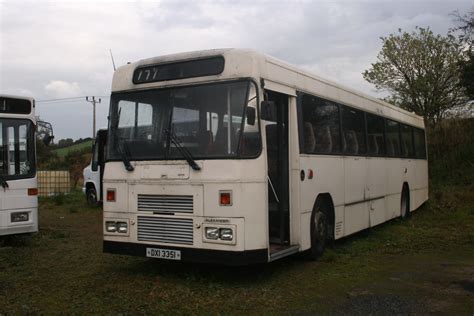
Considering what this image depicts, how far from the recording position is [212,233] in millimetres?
6867

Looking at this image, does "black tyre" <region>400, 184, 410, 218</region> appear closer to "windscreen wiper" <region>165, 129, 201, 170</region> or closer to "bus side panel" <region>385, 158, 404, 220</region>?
"bus side panel" <region>385, 158, 404, 220</region>

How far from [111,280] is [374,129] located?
7.03 m

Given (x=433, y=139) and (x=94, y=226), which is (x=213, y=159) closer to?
(x=94, y=226)

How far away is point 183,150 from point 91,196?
48.1 ft

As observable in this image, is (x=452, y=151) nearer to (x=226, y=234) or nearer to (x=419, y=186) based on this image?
(x=419, y=186)

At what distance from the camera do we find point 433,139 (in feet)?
82.1

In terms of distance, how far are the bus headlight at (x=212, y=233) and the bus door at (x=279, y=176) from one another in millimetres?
1313

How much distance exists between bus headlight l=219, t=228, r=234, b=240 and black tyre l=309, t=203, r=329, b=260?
87.6 inches

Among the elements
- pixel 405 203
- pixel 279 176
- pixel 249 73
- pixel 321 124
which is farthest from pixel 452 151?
pixel 249 73

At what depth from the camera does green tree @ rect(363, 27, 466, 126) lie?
30078mm

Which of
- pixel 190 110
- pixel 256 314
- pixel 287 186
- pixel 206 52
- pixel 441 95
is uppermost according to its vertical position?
pixel 441 95

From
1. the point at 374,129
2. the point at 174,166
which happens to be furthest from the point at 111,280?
the point at 374,129

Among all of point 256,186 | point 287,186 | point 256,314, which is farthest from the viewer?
point 287,186

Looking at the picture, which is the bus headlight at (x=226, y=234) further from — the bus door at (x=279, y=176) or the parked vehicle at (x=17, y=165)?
the parked vehicle at (x=17, y=165)
